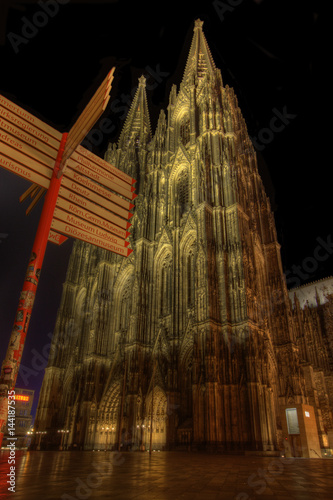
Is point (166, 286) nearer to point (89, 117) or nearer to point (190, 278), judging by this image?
point (190, 278)

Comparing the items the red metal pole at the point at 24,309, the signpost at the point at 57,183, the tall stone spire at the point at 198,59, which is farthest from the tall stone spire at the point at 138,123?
the red metal pole at the point at 24,309

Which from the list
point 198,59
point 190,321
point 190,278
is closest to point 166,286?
point 190,278

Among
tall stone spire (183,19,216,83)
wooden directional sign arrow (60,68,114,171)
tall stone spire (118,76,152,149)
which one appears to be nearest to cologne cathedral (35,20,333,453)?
tall stone spire (183,19,216,83)

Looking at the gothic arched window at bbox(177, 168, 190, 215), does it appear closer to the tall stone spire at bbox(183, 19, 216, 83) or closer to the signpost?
the tall stone spire at bbox(183, 19, 216, 83)

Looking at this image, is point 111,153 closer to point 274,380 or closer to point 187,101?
point 187,101

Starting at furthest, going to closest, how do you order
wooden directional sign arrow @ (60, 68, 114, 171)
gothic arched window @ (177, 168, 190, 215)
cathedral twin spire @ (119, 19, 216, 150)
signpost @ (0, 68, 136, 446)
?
cathedral twin spire @ (119, 19, 216, 150)
gothic arched window @ (177, 168, 190, 215)
wooden directional sign arrow @ (60, 68, 114, 171)
signpost @ (0, 68, 136, 446)

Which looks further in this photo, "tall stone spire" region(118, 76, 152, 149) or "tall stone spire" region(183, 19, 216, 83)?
"tall stone spire" region(118, 76, 152, 149)

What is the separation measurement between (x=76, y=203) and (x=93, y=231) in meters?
1.20

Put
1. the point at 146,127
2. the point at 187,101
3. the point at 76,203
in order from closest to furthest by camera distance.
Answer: the point at 76,203
the point at 187,101
the point at 146,127

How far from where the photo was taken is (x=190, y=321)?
2611 centimetres

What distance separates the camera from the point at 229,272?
25.7 meters

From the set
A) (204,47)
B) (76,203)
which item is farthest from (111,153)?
(76,203)

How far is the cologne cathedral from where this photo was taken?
2180cm

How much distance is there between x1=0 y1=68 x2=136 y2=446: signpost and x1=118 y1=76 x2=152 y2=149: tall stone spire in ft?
119
